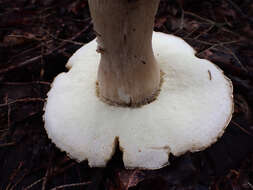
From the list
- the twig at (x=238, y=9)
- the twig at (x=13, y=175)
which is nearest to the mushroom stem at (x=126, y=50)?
the twig at (x=13, y=175)

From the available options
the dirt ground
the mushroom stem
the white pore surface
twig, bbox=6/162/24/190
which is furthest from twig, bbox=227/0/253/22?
twig, bbox=6/162/24/190

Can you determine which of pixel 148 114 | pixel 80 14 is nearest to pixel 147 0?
pixel 148 114

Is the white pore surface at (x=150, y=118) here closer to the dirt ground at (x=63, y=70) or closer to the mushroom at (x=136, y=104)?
the mushroom at (x=136, y=104)

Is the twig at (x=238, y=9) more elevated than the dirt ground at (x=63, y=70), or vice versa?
the twig at (x=238, y=9)

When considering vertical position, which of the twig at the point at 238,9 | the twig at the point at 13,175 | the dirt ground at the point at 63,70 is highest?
the twig at the point at 238,9

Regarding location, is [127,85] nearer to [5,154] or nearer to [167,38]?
[167,38]

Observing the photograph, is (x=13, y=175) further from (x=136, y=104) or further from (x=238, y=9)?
(x=238, y=9)

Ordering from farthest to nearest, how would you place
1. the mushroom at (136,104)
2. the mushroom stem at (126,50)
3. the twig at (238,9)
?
the twig at (238,9) < the mushroom at (136,104) < the mushroom stem at (126,50)

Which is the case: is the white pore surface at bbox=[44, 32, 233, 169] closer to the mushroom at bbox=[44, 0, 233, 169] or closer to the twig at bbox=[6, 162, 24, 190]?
the mushroom at bbox=[44, 0, 233, 169]
